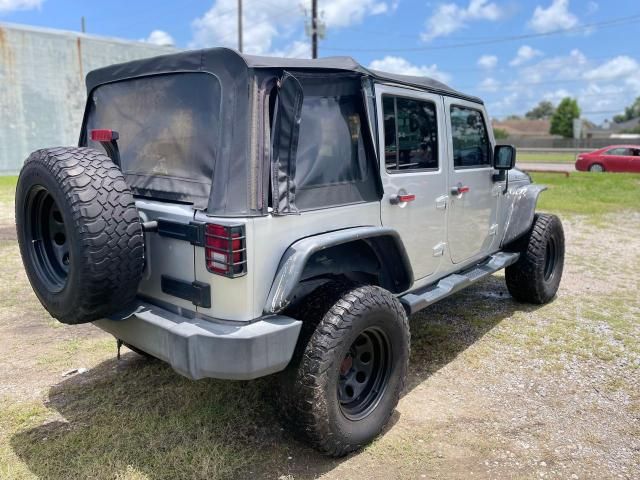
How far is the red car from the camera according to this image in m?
20.2

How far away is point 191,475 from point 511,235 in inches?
136

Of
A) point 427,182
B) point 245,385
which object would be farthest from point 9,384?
point 427,182

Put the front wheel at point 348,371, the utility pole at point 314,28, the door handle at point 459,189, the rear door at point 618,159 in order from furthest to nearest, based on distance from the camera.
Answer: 1. the utility pole at point 314,28
2. the rear door at point 618,159
3. the door handle at point 459,189
4. the front wheel at point 348,371

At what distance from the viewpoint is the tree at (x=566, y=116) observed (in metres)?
68.4

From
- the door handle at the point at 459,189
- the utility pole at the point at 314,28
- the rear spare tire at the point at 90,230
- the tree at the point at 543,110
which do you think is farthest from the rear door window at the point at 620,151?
the tree at the point at 543,110

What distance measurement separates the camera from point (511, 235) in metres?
4.81

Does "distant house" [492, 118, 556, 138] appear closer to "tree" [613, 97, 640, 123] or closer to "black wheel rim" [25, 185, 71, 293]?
"tree" [613, 97, 640, 123]

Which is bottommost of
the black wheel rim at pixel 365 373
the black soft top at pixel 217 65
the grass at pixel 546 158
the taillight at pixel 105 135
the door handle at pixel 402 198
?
the black wheel rim at pixel 365 373

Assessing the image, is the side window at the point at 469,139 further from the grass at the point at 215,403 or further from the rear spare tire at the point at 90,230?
the rear spare tire at the point at 90,230

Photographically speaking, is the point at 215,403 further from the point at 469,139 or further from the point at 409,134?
the point at 469,139

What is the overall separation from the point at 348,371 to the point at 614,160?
2142 centimetres

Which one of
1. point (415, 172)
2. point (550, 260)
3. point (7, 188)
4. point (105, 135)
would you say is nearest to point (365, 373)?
point (415, 172)

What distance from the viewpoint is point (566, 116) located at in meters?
69.1

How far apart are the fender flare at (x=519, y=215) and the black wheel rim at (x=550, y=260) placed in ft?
1.83
